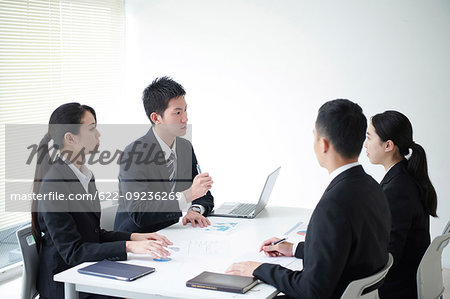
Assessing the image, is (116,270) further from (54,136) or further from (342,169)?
(342,169)

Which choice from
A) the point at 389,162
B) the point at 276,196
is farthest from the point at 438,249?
the point at 276,196

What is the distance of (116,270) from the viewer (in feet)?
6.93

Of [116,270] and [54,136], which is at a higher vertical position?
[54,136]

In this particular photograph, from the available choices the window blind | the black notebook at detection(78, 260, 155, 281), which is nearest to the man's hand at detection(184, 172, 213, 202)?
the black notebook at detection(78, 260, 155, 281)

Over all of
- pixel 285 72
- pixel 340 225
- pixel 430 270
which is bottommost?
pixel 430 270

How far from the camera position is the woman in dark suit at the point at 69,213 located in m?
2.29

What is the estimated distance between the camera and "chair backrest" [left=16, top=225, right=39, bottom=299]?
2416 mm

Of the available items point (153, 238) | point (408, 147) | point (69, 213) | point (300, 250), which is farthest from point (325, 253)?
point (69, 213)

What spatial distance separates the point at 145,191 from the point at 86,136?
46cm

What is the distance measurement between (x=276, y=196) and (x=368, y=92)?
125 cm

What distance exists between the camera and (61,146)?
254 centimetres

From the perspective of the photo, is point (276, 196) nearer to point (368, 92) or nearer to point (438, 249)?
point (368, 92)

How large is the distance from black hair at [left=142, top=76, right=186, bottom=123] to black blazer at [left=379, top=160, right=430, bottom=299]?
130cm

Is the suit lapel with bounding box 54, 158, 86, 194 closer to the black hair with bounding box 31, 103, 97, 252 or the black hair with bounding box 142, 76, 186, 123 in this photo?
the black hair with bounding box 31, 103, 97, 252
